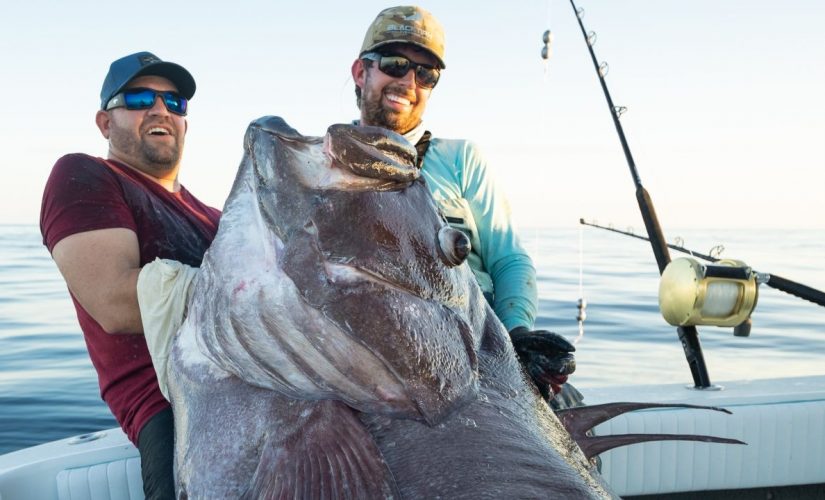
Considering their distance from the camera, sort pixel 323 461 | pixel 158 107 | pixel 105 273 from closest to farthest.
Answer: pixel 323 461 → pixel 105 273 → pixel 158 107

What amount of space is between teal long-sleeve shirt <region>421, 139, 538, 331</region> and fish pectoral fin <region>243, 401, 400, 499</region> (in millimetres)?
1564

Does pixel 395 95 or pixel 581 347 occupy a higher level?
pixel 395 95

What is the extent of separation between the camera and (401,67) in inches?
124

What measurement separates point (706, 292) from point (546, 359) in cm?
215

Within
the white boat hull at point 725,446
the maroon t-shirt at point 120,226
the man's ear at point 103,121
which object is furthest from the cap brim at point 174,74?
the white boat hull at point 725,446

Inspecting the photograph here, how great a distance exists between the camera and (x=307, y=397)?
56.8 inches

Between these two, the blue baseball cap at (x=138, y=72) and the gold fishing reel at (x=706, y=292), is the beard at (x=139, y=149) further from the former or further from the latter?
the gold fishing reel at (x=706, y=292)

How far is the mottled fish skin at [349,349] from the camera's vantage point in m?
1.38

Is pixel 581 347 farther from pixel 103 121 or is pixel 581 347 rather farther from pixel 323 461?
pixel 323 461

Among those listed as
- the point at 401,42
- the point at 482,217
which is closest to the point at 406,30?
the point at 401,42

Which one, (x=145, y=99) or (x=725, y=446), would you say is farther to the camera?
(x=725, y=446)

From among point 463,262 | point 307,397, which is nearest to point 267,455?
point 307,397

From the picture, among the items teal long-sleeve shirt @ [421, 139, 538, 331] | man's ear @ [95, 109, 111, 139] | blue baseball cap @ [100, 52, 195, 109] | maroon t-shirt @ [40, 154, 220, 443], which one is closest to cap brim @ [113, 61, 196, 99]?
blue baseball cap @ [100, 52, 195, 109]

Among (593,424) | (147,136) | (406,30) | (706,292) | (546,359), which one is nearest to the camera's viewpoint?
(593,424)
